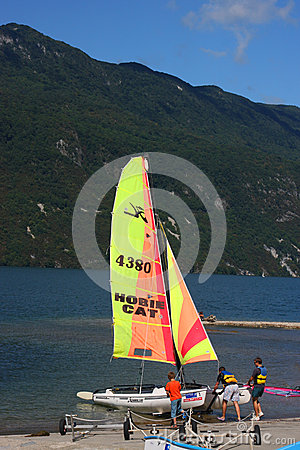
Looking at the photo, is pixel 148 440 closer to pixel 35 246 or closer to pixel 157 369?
pixel 157 369

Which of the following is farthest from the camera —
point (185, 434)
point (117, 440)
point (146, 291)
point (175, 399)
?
point (146, 291)

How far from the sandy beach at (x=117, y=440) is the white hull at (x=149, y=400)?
2.12 metres

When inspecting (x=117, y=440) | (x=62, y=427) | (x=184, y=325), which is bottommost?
(x=117, y=440)

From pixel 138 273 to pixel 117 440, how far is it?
24.8 feet

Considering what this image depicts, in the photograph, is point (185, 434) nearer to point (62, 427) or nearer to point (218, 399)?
point (62, 427)

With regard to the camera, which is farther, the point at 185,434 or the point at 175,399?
the point at 175,399

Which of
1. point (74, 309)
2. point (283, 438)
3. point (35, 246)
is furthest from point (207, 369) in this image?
point (35, 246)

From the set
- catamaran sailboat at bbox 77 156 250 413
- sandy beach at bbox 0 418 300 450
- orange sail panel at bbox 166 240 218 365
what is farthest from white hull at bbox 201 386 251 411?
sandy beach at bbox 0 418 300 450

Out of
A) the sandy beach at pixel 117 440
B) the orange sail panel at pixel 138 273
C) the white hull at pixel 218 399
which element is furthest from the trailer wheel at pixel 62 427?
the white hull at pixel 218 399

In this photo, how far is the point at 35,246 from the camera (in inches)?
7623

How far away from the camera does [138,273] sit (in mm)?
24297

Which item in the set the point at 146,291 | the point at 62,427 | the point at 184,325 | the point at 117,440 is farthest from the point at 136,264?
the point at 117,440

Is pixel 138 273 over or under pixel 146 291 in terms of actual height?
over

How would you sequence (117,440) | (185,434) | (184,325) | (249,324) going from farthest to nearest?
(249,324), (184,325), (117,440), (185,434)
